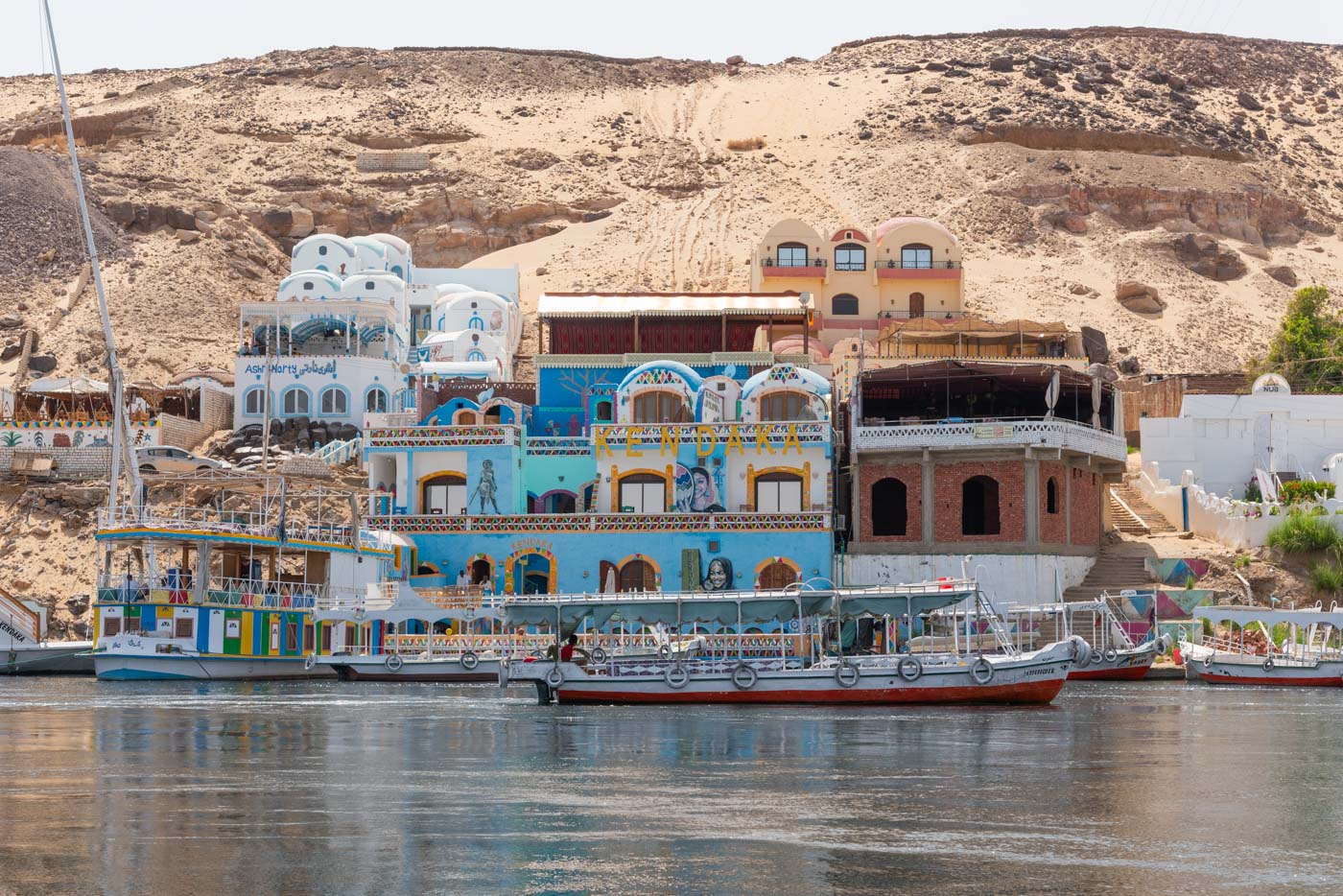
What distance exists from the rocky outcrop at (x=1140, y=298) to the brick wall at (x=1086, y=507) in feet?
153

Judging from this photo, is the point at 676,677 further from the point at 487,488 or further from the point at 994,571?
the point at 487,488

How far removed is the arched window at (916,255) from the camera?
3351 inches

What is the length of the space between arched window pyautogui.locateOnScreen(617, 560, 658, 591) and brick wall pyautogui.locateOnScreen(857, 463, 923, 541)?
6897mm

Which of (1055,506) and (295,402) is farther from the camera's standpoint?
(295,402)

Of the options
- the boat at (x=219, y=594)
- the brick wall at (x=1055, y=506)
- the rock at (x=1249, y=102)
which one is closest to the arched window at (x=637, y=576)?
the boat at (x=219, y=594)

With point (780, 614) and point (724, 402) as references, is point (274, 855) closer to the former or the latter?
point (780, 614)

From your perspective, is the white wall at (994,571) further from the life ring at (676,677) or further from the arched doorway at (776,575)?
the life ring at (676,677)

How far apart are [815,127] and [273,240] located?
44.8m

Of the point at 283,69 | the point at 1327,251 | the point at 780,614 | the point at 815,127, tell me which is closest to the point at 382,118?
the point at 283,69

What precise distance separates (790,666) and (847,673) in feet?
5.66

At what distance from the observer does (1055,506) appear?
2280 inches

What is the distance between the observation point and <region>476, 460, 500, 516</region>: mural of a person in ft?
192

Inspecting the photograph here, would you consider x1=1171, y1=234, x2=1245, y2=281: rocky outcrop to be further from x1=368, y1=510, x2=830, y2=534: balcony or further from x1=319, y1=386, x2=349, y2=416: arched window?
x1=368, y1=510, x2=830, y2=534: balcony

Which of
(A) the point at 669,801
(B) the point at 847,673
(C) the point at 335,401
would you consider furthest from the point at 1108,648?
(C) the point at 335,401
